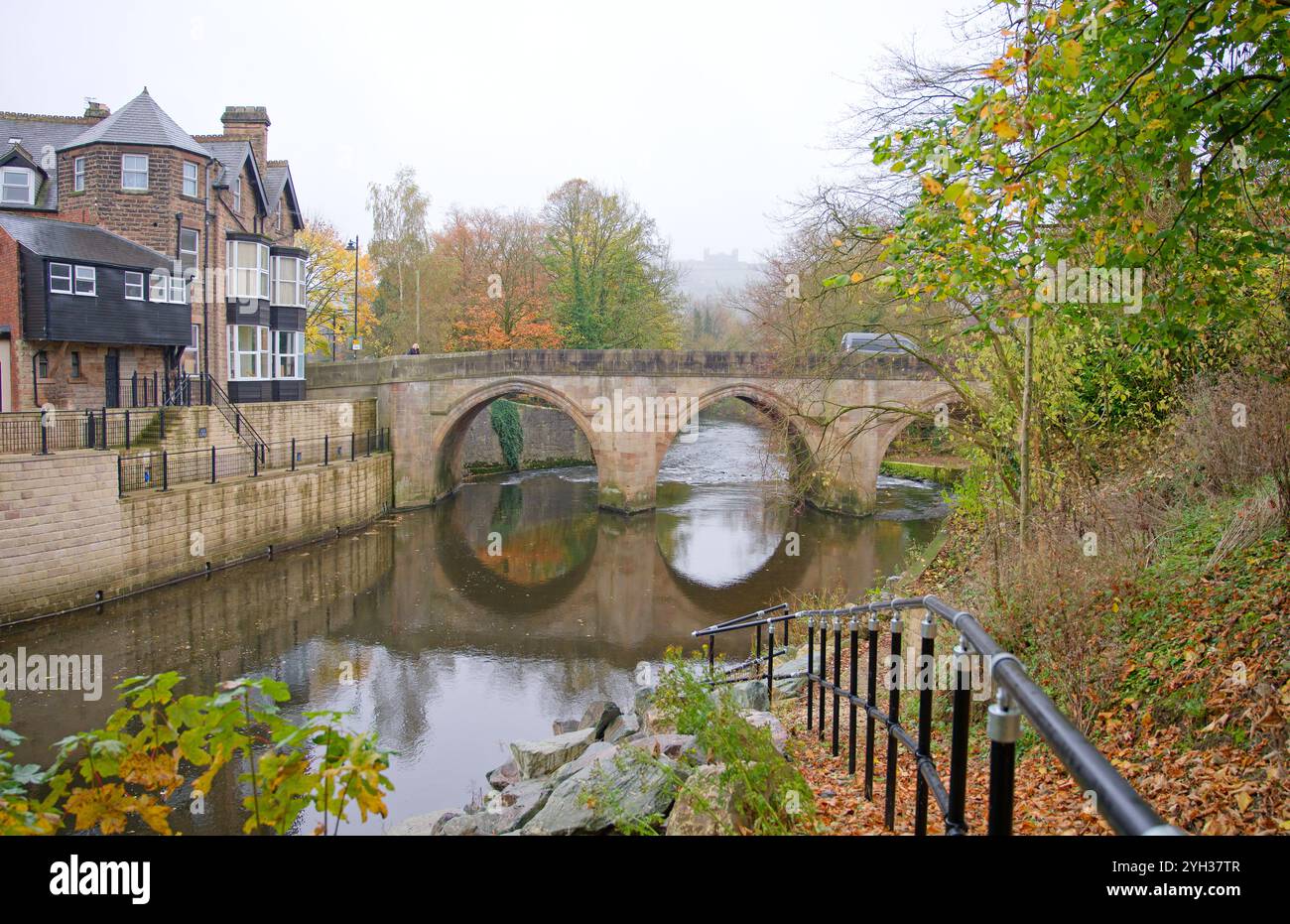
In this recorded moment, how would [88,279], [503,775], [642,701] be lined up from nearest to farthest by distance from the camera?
[503,775]
[642,701]
[88,279]

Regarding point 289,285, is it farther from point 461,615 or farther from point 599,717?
point 599,717

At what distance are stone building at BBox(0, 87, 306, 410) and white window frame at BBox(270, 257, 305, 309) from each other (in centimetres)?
3

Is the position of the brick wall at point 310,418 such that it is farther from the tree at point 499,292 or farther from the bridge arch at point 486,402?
the tree at point 499,292

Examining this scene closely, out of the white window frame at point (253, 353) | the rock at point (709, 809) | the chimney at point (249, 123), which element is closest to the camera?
the rock at point (709, 809)

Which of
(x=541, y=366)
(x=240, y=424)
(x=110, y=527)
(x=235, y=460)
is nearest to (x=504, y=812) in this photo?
(x=110, y=527)

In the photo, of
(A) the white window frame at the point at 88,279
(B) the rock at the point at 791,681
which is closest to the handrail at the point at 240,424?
(A) the white window frame at the point at 88,279

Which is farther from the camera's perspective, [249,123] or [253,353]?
[249,123]

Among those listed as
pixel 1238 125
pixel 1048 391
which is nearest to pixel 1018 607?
pixel 1238 125

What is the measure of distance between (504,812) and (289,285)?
24340 mm

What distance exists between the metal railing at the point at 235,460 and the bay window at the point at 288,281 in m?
4.67

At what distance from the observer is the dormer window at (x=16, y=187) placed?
82.7ft

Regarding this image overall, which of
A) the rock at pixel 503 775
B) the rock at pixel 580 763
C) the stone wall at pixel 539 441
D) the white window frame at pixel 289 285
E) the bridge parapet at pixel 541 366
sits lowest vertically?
the rock at pixel 503 775

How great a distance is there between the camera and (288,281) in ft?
95.6

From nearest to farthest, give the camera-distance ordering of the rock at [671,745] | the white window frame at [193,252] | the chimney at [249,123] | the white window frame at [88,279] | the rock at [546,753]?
the rock at [671,745] → the rock at [546,753] → the white window frame at [88,279] → the white window frame at [193,252] → the chimney at [249,123]
